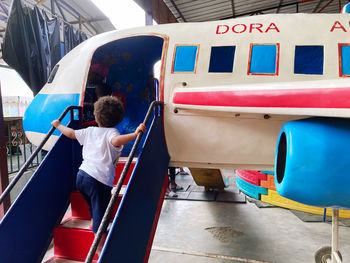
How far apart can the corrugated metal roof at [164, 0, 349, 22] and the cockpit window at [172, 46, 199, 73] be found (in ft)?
22.7

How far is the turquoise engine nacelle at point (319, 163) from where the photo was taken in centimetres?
188

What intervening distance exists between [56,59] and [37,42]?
2.51ft

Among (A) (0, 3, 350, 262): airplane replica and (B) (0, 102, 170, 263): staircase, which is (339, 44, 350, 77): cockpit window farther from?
(B) (0, 102, 170, 263): staircase

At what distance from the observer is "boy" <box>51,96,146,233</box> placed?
238 cm

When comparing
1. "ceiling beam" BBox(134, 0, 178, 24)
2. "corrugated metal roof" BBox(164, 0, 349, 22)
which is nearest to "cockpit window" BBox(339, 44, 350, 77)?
"ceiling beam" BBox(134, 0, 178, 24)

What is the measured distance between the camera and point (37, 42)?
6.46 meters

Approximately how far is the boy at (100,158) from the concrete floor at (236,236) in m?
2.73

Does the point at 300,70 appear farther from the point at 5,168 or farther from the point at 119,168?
the point at 5,168

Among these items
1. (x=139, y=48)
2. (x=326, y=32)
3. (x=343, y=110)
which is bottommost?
(x=343, y=110)

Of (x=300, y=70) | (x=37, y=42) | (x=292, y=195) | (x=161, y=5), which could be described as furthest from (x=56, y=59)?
(x=292, y=195)

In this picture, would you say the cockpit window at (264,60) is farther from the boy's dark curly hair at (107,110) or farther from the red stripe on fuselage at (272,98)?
the boy's dark curly hair at (107,110)

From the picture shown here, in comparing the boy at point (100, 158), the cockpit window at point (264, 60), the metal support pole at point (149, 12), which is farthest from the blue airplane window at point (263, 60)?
the metal support pole at point (149, 12)

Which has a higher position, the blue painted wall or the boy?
the blue painted wall

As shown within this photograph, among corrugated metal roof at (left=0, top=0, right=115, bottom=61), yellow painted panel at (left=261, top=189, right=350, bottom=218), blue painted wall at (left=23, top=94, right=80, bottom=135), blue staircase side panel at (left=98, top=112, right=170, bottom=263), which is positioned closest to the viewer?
blue staircase side panel at (left=98, top=112, right=170, bottom=263)
